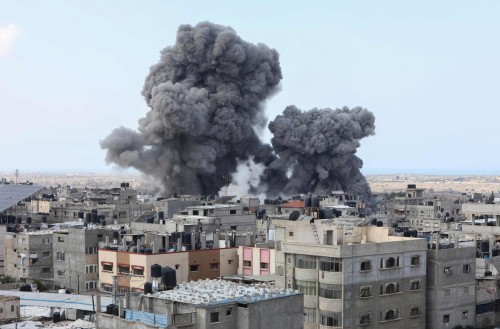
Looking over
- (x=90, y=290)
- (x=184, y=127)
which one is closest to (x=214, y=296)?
(x=90, y=290)

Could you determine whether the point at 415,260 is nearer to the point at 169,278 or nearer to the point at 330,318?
the point at 330,318

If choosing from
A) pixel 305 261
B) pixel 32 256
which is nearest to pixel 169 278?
pixel 305 261

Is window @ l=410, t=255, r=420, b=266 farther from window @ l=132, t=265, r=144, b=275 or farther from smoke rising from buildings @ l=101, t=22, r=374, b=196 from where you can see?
smoke rising from buildings @ l=101, t=22, r=374, b=196

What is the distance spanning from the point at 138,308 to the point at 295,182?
316 feet

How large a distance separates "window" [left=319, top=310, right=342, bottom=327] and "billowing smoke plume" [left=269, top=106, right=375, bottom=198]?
86865mm

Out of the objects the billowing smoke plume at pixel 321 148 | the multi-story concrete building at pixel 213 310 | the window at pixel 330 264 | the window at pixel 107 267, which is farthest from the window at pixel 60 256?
the billowing smoke plume at pixel 321 148

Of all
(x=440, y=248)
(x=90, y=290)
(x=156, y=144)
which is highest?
(x=156, y=144)

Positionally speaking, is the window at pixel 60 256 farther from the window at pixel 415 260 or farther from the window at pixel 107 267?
the window at pixel 415 260

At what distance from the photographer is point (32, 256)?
2662 inches

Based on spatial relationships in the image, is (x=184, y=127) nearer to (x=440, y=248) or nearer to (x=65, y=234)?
(x=65, y=234)

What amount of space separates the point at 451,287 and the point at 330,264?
26.0ft

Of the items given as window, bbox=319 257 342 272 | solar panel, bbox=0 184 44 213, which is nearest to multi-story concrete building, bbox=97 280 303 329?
window, bbox=319 257 342 272

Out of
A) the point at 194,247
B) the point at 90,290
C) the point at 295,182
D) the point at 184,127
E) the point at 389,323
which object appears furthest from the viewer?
the point at 295,182

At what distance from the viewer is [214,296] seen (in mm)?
37031
